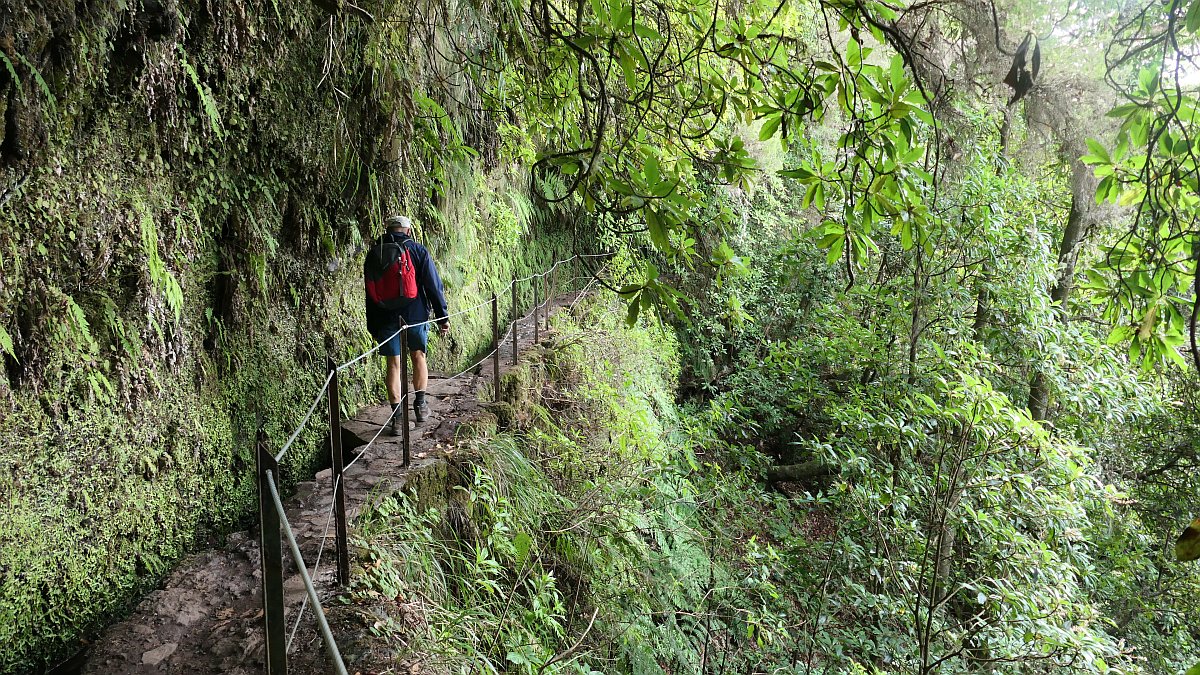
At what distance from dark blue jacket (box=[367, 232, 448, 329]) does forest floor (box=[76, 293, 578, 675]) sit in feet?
3.01

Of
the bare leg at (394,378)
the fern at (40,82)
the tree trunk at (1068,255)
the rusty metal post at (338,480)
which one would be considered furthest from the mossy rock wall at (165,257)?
the tree trunk at (1068,255)

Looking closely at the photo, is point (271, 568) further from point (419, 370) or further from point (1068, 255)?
point (1068, 255)

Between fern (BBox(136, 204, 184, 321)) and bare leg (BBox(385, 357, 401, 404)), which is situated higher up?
fern (BBox(136, 204, 184, 321))

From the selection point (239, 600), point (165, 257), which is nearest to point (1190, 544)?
point (239, 600)

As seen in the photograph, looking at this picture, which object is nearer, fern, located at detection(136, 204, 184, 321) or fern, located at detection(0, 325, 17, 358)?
fern, located at detection(0, 325, 17, 358)

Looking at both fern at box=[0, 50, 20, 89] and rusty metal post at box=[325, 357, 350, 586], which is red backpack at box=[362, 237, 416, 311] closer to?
rusty metal post at box=[325, 357, 350, 586]

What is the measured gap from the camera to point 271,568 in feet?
5.54

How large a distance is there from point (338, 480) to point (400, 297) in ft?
7.08

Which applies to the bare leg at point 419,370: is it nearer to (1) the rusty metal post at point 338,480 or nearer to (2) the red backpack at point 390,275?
(2) the red backpack at point 390,275

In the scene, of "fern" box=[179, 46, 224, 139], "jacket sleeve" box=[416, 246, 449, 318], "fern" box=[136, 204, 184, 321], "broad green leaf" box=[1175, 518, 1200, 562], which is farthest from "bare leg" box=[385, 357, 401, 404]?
"broad green leaf" box=[1175, 518, 1200, 562]

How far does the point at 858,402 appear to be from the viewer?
23.1ft

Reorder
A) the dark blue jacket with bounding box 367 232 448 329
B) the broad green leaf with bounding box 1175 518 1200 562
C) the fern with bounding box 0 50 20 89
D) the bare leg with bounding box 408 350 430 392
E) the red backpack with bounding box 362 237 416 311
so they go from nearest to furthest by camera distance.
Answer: the broad green leaf with bounding box 1175 518 1200 562 → the fern with bounding box 0 50 20 89 → the red backpack with bounding box 362 237 416 311 → the dark blue jacket with bounding box 367 232 448 329 → the bare leg with bounding box 408 350 430 392

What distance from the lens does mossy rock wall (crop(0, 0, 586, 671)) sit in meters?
2.69

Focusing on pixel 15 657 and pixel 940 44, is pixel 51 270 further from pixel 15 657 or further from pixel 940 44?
pixel 940 44
